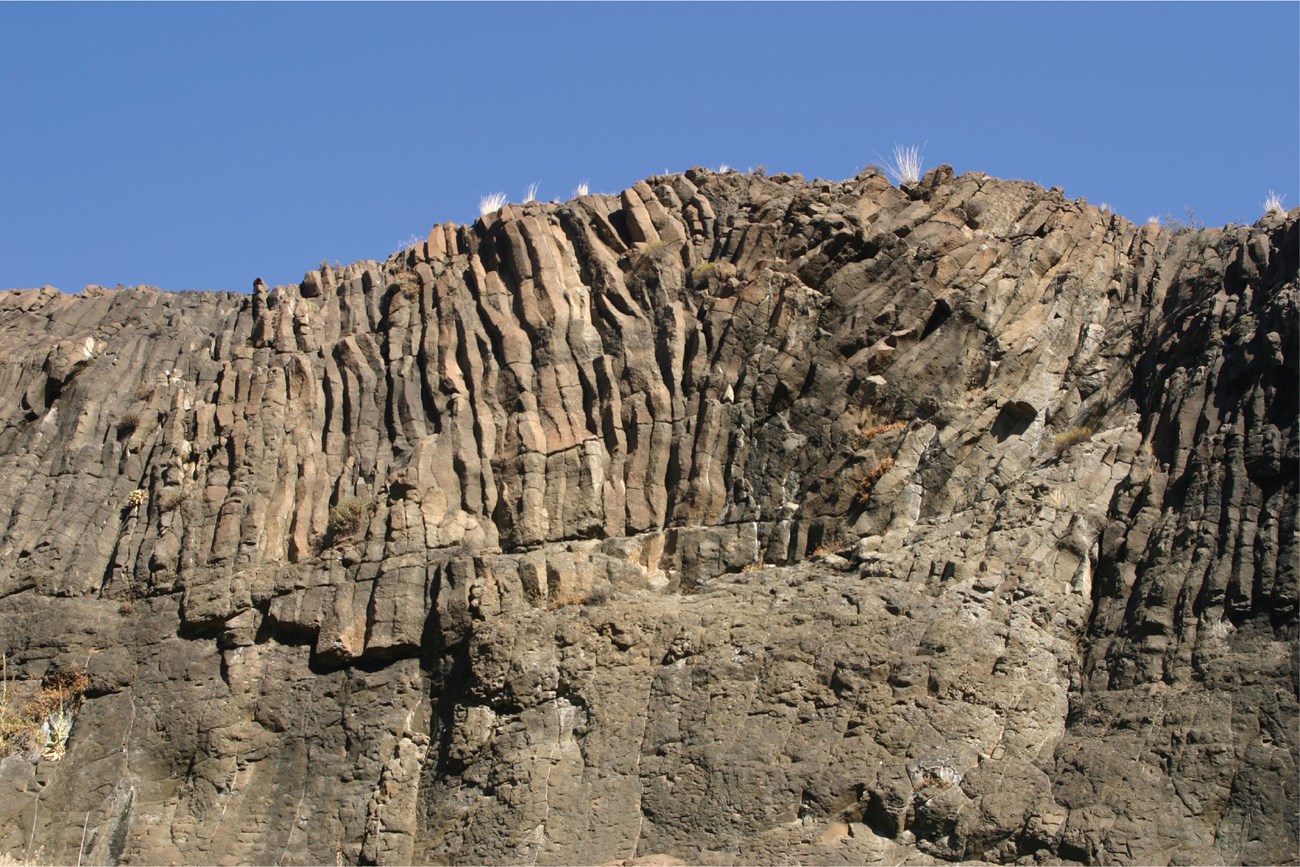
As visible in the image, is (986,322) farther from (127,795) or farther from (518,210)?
(127,795)

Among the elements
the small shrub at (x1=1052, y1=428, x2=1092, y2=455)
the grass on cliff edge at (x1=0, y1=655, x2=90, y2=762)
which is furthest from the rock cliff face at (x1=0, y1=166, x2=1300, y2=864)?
the grass on cliff edge at (x1=0, y1=655, x2=90, y2=762)

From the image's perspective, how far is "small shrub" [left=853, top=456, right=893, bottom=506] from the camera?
25.2 metres

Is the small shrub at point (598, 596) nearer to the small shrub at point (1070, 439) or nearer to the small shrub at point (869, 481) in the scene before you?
the small shrub at point (869, 481)

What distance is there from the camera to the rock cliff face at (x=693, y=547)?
71.5 feet

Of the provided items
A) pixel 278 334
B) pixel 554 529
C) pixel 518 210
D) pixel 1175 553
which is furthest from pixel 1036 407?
pixel 278 334

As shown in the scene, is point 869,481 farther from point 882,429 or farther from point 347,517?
point 347,517

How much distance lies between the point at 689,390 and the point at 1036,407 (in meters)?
5.57

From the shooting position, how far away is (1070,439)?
981 inches

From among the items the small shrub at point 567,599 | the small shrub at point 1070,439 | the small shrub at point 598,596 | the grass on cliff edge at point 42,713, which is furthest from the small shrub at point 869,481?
the grass on cliff edge at point 42,713

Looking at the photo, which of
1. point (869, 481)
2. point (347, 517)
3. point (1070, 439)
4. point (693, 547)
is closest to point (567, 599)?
point (693, 547)

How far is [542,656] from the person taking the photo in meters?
24.4

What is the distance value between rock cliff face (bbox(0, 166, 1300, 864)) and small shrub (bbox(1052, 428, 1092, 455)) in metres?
0.06

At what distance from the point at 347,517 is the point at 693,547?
18.9 ft

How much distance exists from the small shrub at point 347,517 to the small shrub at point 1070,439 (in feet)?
35.9
